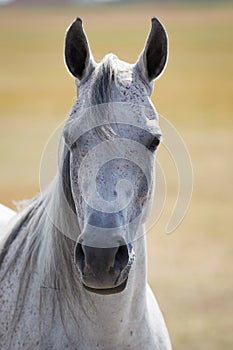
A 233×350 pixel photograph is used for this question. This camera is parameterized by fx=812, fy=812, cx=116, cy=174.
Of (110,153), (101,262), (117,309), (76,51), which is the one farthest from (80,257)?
(76,51)

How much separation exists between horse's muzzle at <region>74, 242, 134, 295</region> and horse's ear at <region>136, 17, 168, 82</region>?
804 mm

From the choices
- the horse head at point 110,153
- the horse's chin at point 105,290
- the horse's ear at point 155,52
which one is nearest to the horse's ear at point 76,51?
the horse head at point 110,153

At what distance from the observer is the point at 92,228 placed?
281cm

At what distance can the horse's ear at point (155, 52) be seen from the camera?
3275mm

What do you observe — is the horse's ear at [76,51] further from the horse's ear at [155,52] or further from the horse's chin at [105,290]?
the horse's chin at [105,290]

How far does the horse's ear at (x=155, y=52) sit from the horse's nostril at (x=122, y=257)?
784 millimetres

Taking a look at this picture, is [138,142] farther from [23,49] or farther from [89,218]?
[23,49]

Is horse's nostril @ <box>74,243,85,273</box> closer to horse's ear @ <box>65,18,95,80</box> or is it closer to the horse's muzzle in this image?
the horse's muzzle

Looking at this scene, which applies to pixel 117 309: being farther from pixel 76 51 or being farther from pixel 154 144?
pixel 76 51

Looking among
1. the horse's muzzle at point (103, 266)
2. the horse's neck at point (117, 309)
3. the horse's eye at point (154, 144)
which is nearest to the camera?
the horse's muzzle at point (103, 266)

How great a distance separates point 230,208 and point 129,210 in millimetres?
12842

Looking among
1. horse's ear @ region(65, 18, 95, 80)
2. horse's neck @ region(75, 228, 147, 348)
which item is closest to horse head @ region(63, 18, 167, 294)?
horse's ear @ region(65, 18, 95, 80)

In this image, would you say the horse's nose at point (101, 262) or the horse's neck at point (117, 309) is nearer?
the horse's nose at point (101, 262)

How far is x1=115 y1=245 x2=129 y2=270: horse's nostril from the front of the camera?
2.82m
